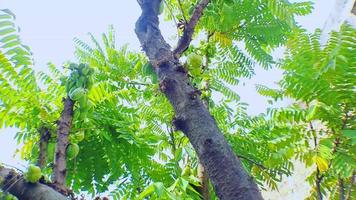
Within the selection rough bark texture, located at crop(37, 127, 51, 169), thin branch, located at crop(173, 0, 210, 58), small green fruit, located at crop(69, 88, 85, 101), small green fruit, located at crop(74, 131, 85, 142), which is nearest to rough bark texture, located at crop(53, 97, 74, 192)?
small green fruit, located at crop(69, 88, 85, 101)

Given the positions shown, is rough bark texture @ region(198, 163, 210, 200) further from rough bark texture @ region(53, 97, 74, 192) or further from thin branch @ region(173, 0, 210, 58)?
rough bark texture @ region(53, 97, 74, 192)

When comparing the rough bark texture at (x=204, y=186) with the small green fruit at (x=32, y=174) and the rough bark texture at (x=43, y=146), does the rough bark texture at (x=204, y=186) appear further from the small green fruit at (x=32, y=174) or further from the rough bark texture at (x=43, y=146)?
the small green fruit at (x=32, y=174)

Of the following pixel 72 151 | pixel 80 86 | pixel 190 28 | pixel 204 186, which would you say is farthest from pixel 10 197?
pixel 204 186

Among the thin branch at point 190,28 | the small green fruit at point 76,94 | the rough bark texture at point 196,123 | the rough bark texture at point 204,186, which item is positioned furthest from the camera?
the rough bark texture at point 204,186

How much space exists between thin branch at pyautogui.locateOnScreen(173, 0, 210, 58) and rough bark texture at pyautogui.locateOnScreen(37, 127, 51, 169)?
0.58 meters

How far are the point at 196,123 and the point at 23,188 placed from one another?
21.5 inches

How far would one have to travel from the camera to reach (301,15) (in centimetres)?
252

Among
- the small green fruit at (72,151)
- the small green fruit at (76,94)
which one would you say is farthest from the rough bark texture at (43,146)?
the small green fruit at (76,94)

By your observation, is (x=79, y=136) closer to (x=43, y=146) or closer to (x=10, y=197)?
(x=43, y=146)

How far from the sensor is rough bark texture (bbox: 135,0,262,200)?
1293 millimetres

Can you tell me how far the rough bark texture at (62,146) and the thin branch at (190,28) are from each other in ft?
1.52

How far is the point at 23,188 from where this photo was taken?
4.04 feet

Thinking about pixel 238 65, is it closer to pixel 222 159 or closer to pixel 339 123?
pixel 339 123

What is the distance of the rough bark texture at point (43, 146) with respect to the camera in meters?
1.52
